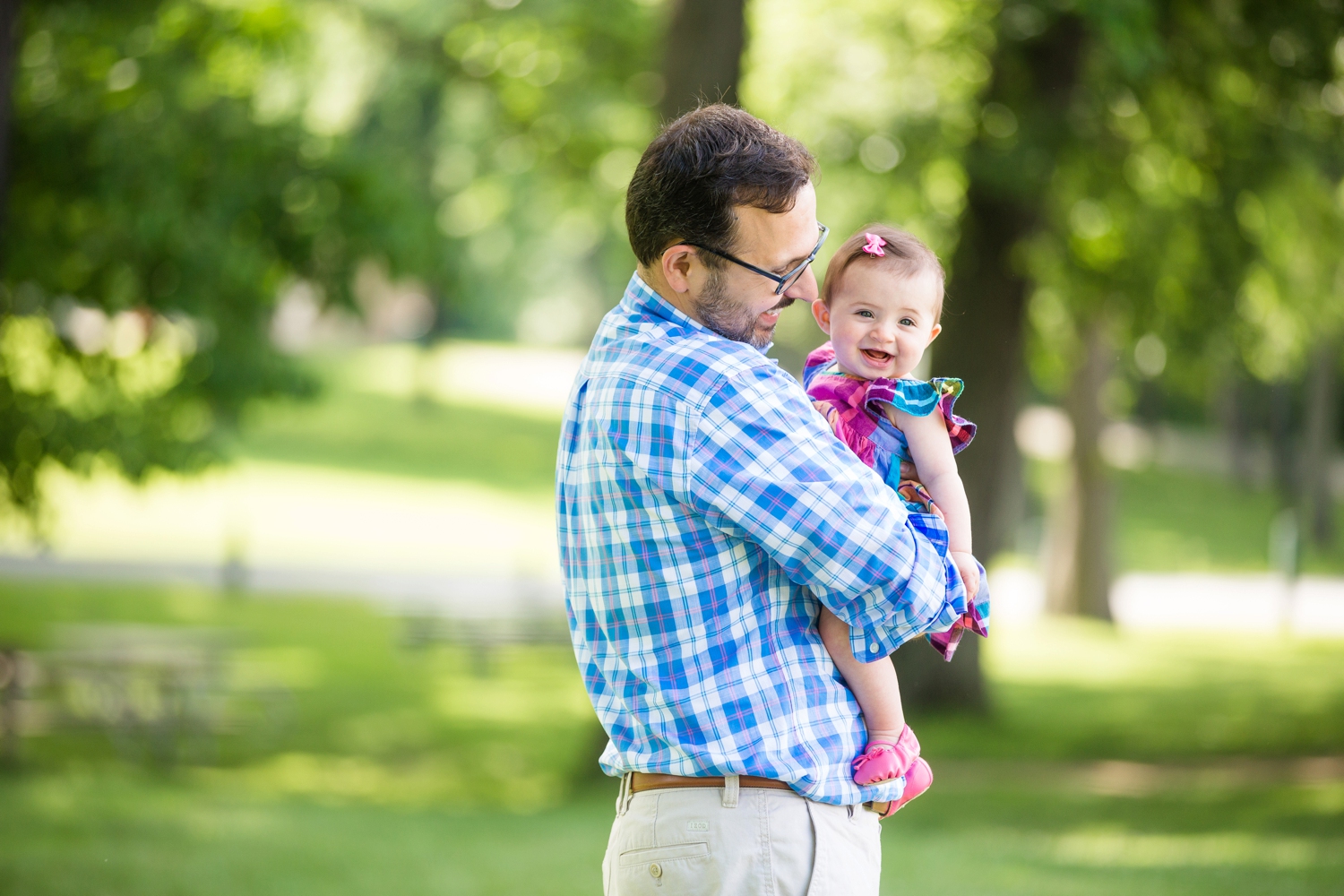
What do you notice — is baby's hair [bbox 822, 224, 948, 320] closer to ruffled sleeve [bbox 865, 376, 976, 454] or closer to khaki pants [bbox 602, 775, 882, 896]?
ruffled sleeve [bbox 865, 376, 976, 454]

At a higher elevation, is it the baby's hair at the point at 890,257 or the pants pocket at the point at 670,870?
the baby's hair at the point at 890,257

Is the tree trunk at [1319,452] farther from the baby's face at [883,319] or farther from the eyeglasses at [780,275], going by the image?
the eyeglasses at [780,275]

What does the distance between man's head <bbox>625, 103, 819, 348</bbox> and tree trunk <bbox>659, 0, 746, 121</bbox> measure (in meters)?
7.29

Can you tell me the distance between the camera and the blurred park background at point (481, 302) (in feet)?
25.9

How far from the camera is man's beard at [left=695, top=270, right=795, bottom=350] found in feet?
6.83

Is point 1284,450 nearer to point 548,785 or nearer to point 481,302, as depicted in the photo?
point 481,302

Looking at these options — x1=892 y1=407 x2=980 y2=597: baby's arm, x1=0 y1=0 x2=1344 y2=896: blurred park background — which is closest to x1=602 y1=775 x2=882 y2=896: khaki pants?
x1=892 y1=407 x2=980 y2=597: baby's arm

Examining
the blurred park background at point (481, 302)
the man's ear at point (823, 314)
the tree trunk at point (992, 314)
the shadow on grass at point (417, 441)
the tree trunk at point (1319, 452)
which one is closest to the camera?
the man's ear at point (823, 314)

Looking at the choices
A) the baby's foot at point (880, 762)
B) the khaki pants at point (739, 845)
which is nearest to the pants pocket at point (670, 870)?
the khaki pants at point (739, 845)

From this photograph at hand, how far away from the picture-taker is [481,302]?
48.0ft

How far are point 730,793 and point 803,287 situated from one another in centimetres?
77

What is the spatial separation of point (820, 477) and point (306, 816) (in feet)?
27.6

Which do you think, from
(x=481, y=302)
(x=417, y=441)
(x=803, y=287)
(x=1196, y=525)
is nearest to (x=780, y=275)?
(x=803, y=287)

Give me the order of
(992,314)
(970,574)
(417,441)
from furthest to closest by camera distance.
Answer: (417,441), (992,314), (970,574)
